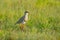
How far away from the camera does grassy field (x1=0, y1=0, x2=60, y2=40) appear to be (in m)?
10.2

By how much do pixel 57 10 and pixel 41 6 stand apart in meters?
0.68

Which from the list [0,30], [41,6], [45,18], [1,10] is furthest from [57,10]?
[0,30]

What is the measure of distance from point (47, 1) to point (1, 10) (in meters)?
3.32

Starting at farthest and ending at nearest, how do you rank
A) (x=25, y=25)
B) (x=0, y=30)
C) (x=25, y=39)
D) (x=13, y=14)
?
(x=13, y=14)
(x=25, y=25)
(x=0, y=30)
(x=25, y=39)

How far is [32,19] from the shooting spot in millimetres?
11969

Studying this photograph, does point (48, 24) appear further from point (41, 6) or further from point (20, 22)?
point (41, 6)

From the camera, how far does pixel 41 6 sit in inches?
545

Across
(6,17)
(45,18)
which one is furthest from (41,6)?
(6,17)

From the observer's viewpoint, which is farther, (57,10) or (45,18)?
(57,10)

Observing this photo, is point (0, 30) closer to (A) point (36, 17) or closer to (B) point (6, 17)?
(B) point (6, 17)

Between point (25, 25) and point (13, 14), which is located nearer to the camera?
point (25, 25)

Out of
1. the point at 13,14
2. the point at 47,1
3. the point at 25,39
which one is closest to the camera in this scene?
the point at 25,39

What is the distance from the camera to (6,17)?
11.6 metres

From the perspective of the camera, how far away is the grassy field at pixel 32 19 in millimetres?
10156
